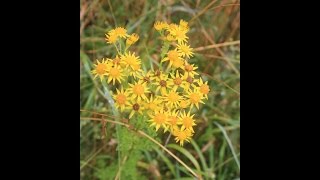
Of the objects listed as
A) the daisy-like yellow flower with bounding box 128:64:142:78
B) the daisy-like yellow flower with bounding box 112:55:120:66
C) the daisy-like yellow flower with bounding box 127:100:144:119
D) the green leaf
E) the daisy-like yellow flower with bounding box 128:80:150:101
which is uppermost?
the daisy-like yellow flower with bounding box 112:55:120:66

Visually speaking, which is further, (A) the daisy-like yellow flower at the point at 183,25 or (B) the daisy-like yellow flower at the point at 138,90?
(A) the daisy-like yellow flower at the point at 183,25

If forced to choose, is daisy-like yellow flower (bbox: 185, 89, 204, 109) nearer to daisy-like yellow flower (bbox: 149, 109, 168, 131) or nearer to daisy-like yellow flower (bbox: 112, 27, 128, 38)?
daisy-like yellow flower (bbox: 149, 109, 168, 131)

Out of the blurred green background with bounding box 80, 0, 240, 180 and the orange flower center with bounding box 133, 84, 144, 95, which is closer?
the orange flower center with bounding box 133, 84, 144, 95

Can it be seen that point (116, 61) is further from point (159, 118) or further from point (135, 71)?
point (159, 118)

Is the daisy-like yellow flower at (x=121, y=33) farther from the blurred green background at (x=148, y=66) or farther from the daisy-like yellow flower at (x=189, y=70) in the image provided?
the daisy-like yellow flower at (x=189, y=70)

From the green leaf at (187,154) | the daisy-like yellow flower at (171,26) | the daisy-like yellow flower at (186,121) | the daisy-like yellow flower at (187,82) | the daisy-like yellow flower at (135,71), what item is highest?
the daisy-like yellow flower at (171,26)

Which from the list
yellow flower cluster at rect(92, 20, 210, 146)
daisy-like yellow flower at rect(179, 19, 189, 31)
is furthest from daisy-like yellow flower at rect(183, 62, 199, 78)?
daisy-like yellow flower at rect(179, 19, 189, 31)

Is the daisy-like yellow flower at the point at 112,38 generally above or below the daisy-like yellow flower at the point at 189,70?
above

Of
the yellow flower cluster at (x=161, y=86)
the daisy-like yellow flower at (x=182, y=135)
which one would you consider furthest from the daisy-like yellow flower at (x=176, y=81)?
the daisy-like yellow flower at (x=182, y=135)
